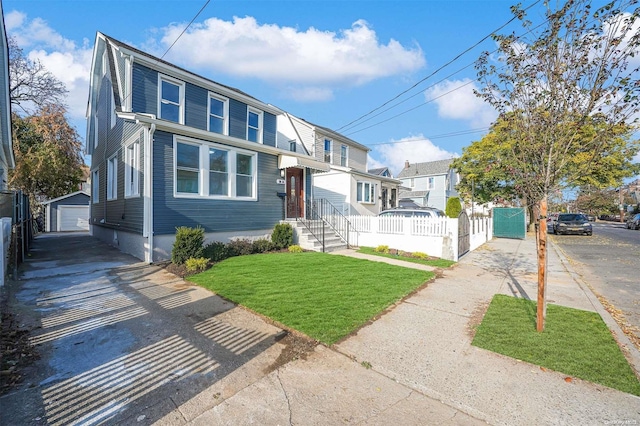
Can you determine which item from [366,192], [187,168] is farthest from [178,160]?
[366,192]

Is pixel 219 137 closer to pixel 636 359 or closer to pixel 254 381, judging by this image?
pixel 254 381

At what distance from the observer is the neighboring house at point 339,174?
58.9 ft

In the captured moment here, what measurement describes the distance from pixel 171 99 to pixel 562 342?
40.8 ft

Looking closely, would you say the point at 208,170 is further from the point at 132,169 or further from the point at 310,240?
the point at 310,240

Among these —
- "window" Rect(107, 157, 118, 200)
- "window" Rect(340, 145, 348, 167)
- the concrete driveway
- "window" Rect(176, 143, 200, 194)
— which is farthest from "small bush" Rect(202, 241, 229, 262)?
"window" Rect(340, 145, 348, 167)

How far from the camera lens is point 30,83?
20750 mm

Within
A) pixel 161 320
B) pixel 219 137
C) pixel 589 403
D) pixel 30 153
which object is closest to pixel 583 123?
pixel 589 403

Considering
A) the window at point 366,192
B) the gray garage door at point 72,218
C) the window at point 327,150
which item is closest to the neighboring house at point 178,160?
the window at point 366,192

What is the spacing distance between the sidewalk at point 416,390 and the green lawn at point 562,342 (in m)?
0.18

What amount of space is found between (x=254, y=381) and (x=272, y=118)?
12916 millimetres

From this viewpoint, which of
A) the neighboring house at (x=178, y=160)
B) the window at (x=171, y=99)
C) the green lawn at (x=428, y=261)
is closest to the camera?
the neighboring house at (x=178, y=160)

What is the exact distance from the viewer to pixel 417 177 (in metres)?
39.8

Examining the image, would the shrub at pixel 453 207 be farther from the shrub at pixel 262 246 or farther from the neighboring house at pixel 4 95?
the neighboring house at pixel 4 95

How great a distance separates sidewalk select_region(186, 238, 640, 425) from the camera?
8.19 ft
